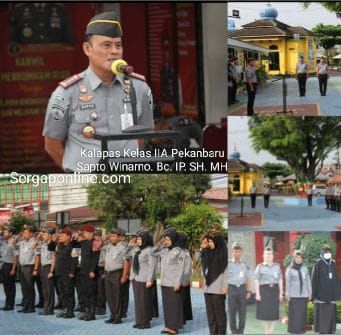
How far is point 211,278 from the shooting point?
22.6 ft

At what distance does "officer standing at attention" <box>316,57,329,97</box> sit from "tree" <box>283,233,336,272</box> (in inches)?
55.5

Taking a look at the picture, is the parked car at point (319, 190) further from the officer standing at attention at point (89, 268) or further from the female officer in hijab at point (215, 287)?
the officer standing at attention at point (89, 268)

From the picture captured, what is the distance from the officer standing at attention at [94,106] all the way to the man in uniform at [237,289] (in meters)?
1.42

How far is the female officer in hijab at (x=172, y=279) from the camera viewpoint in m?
6.84

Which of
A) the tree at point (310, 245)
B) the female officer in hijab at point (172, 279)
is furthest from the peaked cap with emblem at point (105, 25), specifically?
the tree at point (310, 245)

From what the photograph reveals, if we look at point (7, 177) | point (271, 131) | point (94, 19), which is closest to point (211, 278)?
point (271, 131)

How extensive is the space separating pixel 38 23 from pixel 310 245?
11.0 ft

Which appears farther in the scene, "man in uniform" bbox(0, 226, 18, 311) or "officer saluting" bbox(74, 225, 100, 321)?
"man in uniform" bbox(0, 226, 18, 311)

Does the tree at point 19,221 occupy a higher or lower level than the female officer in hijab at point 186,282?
higher

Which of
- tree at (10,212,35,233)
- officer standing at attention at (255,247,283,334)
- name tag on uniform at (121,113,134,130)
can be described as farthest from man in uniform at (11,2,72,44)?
officer standing at attention at (255,247,283,334)

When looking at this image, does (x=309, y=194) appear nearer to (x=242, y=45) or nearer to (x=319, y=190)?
(x=319, y=190)

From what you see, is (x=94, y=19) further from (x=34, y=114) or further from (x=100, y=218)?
(x=100, y=218)

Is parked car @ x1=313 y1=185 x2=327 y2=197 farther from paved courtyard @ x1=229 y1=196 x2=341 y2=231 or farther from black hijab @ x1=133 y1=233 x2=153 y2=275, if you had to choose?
black hijab @ x1=133 y1=233 x2=153 y2=275

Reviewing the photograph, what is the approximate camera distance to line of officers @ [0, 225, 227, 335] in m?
6.88
